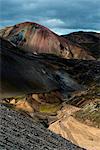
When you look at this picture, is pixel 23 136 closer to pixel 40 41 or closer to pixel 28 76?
pixel 28 76

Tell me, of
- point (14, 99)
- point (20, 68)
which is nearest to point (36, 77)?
point (20, 68)

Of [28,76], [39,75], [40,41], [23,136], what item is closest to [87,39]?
[40,41]

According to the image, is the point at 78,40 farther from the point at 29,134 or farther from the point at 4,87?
the point at 29,134

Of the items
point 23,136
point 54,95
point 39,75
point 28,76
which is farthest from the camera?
point 39,75

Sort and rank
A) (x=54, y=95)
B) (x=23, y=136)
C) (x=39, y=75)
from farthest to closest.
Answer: (x=39, y=75), (x=54, y=95), (x=23, y=136)

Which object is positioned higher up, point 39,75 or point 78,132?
point 78,132
